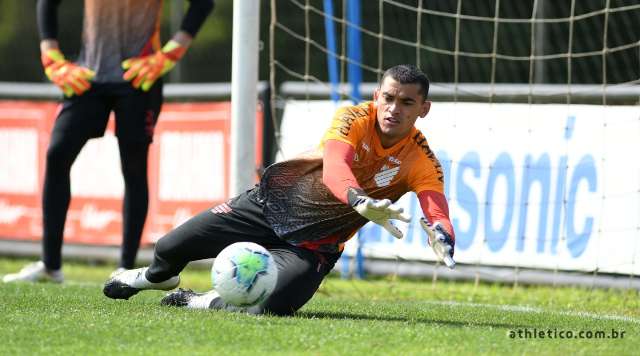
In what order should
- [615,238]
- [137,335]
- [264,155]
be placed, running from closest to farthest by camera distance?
1. [137,335]
2. [615,238]
3. [264,155]

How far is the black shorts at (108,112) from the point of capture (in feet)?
26.0

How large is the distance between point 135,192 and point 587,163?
10.6 feet

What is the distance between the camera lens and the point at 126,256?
26.1 feet

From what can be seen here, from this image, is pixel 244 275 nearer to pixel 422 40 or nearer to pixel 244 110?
pixel 244 110

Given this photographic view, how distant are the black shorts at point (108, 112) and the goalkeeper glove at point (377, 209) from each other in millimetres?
2868

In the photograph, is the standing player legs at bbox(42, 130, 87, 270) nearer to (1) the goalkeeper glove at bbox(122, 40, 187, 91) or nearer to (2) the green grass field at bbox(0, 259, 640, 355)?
(2) the green grass field at bbox(0, 259, 640, 355)

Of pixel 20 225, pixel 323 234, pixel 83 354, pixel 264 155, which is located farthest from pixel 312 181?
pixel 20 225

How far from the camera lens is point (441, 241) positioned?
5.42 m

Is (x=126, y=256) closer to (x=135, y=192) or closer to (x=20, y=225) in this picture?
(x=135, y=192)

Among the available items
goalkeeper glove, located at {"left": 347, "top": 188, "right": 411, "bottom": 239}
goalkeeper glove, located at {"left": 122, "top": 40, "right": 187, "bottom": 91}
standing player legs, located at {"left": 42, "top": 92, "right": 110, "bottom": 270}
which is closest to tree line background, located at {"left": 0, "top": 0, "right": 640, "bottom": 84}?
goalkeeper glove, located at {"left": 122, "top": 40, "right": 187, "bottom": 91}

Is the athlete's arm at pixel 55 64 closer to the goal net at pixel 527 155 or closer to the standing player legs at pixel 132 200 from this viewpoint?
the standing player legs at pixel 132 200

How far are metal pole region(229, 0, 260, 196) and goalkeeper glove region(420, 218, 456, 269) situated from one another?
Result: 9.01 feet

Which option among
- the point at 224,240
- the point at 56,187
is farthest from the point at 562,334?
the point at 56,187

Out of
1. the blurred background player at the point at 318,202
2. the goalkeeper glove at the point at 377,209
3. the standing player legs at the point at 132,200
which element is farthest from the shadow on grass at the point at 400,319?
the standing player legs at the point at 132,200
